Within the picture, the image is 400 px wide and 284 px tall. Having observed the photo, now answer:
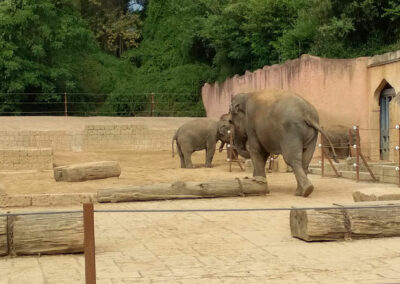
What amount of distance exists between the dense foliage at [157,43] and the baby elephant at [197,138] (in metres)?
5.55

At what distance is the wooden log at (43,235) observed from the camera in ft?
24.3

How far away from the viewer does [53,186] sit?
14469mm

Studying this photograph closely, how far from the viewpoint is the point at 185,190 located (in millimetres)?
12133

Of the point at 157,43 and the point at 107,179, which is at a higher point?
the point at 157,43

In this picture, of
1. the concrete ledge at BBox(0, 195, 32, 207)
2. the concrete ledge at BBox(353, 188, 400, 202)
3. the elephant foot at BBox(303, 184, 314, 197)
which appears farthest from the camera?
the elephant foot at BBox(303, 184, 314, 197)

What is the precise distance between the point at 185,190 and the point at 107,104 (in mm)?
24728

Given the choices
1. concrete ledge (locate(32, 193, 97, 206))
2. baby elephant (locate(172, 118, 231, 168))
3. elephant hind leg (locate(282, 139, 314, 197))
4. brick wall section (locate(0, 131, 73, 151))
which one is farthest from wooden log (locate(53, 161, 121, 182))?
brick wall section (locate(0, 131, 73, 151))

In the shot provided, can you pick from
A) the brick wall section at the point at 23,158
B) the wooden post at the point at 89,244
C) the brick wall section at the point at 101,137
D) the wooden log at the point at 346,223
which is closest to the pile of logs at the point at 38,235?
the wooden post at the point at 89,244

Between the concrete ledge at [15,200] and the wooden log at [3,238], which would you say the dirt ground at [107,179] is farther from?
the wooden log at [3,238]

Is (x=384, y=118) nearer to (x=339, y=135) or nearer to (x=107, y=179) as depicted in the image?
(x=339, y=135)

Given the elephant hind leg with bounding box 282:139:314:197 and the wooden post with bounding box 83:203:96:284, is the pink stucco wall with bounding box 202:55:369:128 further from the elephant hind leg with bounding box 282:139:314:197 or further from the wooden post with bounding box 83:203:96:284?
the wooden post with bounding box 83:203:96:284

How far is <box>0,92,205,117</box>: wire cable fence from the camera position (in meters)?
32.4

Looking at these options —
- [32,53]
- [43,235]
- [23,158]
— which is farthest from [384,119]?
[32,53]

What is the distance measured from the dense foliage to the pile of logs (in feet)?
55.4
